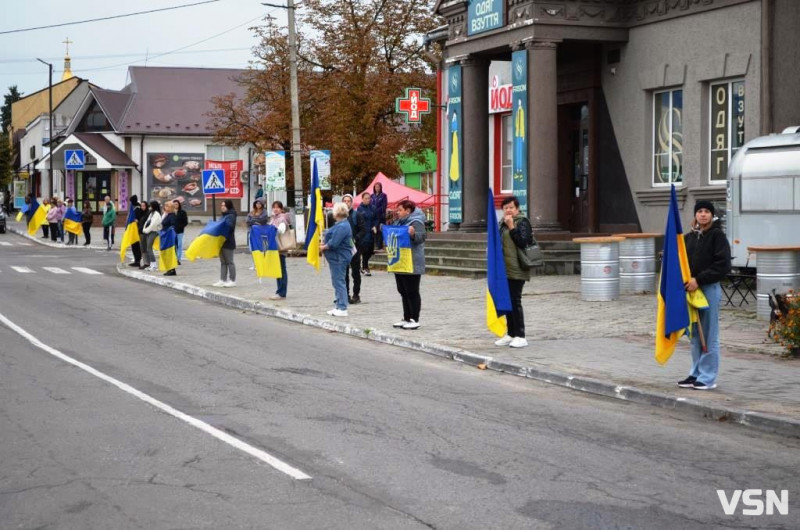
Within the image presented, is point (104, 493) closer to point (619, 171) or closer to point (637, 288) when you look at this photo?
point (637, 288)

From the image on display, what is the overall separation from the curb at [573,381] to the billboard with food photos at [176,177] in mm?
48002

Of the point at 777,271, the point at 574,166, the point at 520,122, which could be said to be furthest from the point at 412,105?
the point at 777,271

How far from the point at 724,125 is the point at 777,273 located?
23.3 ft

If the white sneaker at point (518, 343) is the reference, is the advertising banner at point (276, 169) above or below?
above

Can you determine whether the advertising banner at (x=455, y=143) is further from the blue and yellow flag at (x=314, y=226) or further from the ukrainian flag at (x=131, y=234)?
the ukrainian flag at (x=131, y=234)

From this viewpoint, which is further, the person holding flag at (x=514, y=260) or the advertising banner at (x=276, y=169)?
the advertising banner at (x=276, y=169)

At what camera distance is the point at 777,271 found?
15922mm

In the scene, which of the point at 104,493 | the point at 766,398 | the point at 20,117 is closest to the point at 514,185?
the point at 766,398

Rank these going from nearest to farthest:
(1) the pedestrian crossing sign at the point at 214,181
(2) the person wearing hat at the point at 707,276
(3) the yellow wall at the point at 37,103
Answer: (2) the person wearing hat at the point at 707,276 → (1) the pedestrian crossing sign at the point at 214,181 → (3) the yellow wall at the point at 37,103

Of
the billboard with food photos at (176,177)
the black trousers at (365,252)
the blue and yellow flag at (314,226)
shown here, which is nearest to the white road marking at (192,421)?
the blue and yellow flag at (314,226)

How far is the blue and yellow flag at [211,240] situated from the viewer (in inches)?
901

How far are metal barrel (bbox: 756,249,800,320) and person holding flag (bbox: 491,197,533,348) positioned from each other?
4.05m

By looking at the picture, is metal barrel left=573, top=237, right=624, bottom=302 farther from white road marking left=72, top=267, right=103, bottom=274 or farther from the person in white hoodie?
white road marking left=72, top=267, right=103, bottom=274

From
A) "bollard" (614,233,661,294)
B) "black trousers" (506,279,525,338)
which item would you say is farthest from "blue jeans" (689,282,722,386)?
"bollard" (614,233,661,294)
